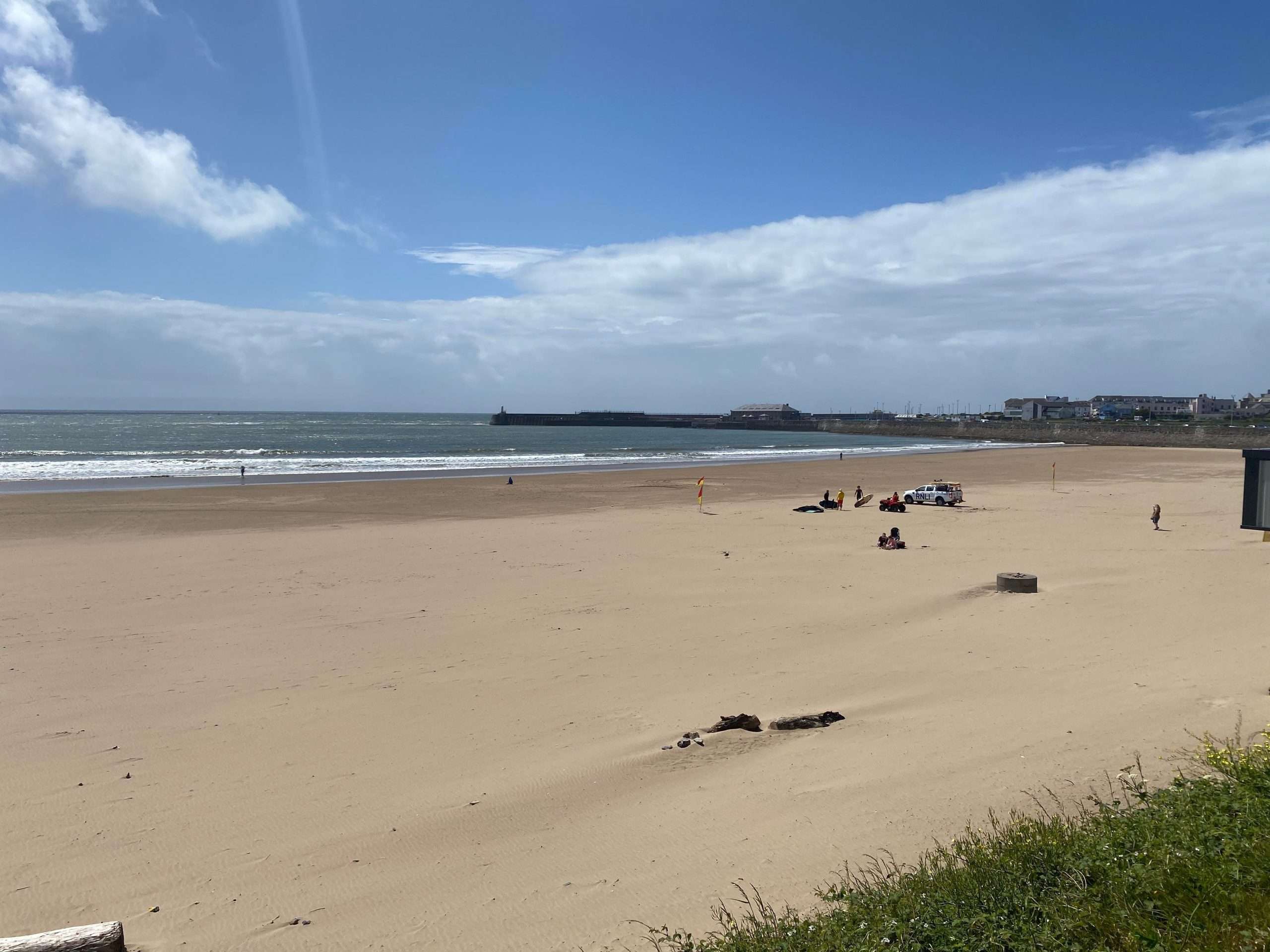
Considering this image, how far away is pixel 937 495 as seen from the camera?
32.4 meters

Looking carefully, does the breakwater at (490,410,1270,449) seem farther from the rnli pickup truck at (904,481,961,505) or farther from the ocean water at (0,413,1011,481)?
the rnli pickup truck at (904,481,961,505)

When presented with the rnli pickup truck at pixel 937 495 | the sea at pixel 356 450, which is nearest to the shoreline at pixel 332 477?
the sea at pixel 356 450

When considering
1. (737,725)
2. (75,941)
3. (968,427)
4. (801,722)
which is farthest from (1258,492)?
(968,427)

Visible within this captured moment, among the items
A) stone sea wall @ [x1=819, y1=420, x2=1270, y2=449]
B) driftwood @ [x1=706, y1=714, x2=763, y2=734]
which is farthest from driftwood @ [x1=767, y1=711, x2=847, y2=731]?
stone sea wall @ [x1=819, y1=420, x2=1270, y2=449]

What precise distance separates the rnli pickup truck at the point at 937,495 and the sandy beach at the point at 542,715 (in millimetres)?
11098

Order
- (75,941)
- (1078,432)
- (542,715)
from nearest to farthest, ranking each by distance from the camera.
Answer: (75,941) < (542,715) < (1078,432)

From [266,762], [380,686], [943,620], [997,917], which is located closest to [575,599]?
[380,686]

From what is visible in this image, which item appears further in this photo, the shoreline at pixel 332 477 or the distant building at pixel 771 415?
the distant building at pixel 771 415

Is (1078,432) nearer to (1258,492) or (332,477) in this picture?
(332,477)

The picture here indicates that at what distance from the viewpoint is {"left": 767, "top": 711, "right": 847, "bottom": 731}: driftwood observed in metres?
8.61

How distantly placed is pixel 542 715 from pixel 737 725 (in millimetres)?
2190

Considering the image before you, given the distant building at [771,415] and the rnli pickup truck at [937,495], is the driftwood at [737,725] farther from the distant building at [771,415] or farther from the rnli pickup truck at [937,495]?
the distant building at [771,415]

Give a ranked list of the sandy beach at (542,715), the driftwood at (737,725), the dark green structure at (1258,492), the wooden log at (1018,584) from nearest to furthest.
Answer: the sandy beach at (542,715)
the driftwood at (737,725)
the dark green structure at (1258,492)
the wooden log at (1018,584)

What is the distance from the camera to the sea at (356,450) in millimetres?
52500
